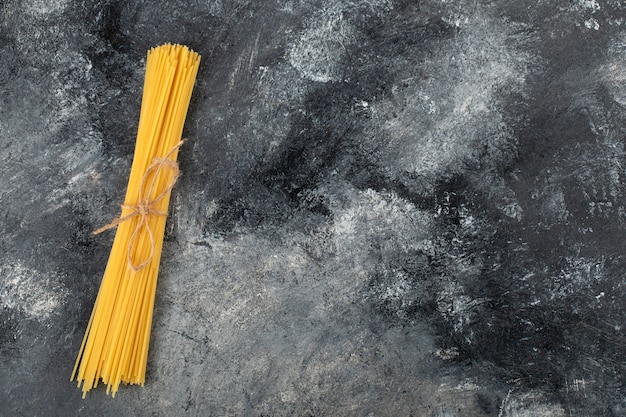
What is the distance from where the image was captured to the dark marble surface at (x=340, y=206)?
2.10m

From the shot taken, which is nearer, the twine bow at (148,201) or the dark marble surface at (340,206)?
the twine bow at (148,201)


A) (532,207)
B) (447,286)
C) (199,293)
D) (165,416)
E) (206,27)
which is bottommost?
(165,416)

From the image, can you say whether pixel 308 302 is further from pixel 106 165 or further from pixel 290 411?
pixel 106 165

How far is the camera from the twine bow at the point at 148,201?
1.98 m

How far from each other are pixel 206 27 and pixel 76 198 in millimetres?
833

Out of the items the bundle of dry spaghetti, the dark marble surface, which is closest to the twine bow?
the bundle of dry spaghetti

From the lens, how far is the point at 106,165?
85.8 inches

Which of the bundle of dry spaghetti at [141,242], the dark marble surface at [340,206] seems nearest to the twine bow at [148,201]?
the bundle of dry spaghetti at [141,242]

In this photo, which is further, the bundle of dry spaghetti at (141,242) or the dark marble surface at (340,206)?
the dark marble surface at (340,206)

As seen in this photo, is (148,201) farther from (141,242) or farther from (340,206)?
(340,206)

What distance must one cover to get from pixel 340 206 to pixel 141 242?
741mm

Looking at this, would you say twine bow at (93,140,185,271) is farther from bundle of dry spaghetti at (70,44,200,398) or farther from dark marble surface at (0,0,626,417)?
dark marble surface at (0,0,626,417)

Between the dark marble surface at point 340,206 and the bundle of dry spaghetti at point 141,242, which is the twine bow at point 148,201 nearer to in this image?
the bundle of dry spaghetti at point 141,242

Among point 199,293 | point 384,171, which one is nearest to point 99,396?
point 199,293
